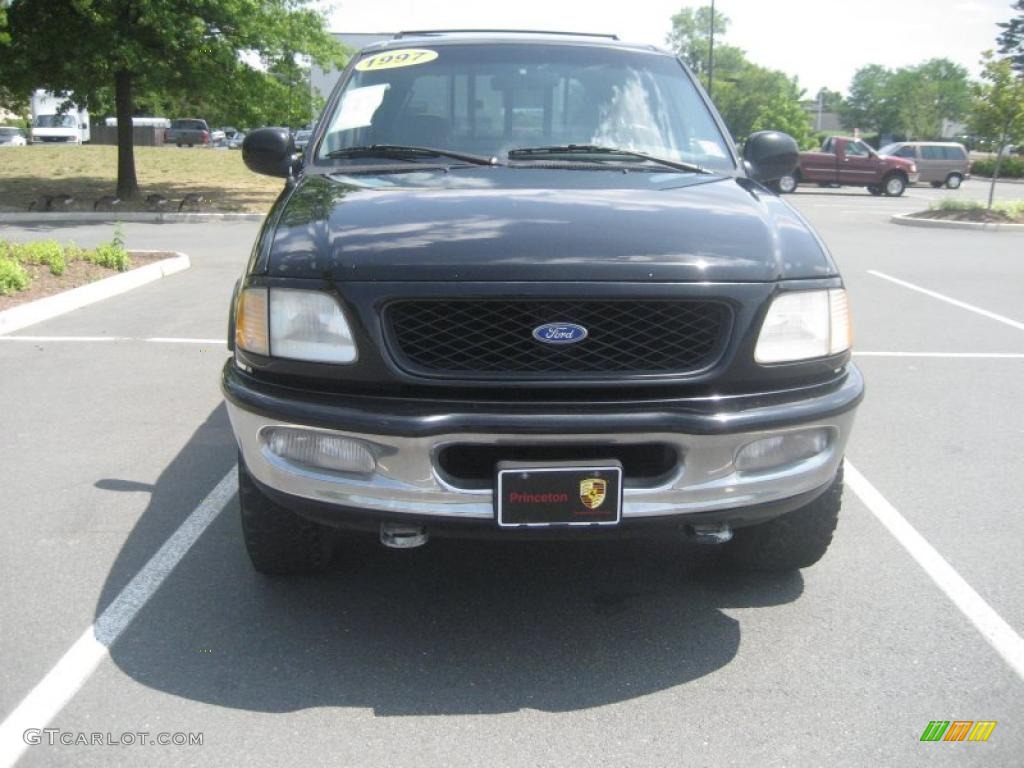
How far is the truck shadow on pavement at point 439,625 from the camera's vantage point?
9.35 feet

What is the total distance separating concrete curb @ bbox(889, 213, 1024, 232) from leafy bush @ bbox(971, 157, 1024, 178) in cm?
2670

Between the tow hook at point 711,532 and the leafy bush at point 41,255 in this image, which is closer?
the tow hook at point 711,532

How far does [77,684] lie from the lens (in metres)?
2.85

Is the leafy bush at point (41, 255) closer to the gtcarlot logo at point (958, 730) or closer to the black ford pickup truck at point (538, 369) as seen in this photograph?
the black ford pickup truck at point (538, 369)

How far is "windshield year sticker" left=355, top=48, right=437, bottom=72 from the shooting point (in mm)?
4309

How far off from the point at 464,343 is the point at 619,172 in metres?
1.24

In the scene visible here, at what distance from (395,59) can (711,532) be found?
105 inches

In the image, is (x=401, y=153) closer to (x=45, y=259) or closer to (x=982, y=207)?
(x=45, y=259)

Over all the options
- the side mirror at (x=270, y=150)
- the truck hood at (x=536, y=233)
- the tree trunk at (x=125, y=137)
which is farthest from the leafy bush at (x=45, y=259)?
the tree trunk at (x=125, y=137)

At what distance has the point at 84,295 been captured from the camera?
8781 mm

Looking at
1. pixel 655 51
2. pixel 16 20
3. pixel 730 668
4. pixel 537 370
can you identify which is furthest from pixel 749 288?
pixel 16 20

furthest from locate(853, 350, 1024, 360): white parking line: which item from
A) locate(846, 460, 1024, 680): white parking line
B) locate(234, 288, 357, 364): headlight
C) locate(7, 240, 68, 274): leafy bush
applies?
locate(7, 240, 68, 274): leafy bush

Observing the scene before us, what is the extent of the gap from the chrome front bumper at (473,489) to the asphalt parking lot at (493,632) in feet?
1.87

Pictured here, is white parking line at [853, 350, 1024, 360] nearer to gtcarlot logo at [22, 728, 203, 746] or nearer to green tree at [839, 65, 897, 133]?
gtcarlot logo at [22, 728, 203, 746]
